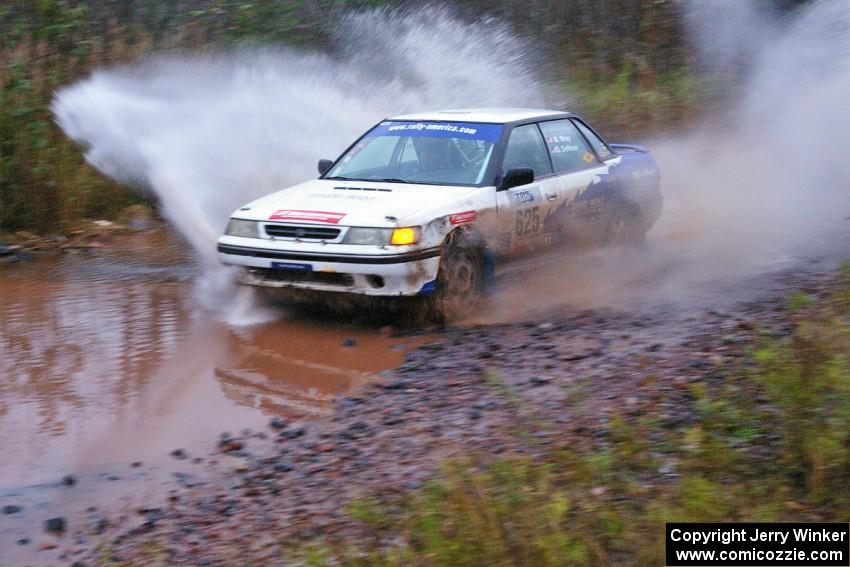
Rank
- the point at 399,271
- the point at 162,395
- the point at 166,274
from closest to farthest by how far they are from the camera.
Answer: the point at 162,395
the point at 399,271
the point at 166,274

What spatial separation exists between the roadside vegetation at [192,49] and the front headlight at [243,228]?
4207mm

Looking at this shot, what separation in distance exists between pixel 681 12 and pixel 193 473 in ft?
51.4

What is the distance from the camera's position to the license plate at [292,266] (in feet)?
25.0

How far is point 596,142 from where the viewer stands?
9.85m

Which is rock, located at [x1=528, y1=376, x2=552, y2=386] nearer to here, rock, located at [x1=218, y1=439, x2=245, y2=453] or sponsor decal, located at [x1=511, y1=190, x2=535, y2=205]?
rock, located at [x1=218, y1=439, x2=245, y2=453]

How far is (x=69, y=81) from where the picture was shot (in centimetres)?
1295

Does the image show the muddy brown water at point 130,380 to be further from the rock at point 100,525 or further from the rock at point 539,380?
the rock at point 539,380

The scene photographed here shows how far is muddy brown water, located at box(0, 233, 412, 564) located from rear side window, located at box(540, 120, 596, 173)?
2.44m

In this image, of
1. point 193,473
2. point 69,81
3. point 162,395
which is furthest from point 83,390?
point 69,81

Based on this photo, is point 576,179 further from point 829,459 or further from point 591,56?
point 591,56

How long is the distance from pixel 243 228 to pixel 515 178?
2.09 meters

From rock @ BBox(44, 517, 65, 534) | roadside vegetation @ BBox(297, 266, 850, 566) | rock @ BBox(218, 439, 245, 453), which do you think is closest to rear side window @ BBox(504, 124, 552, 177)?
rock @ BBox(218, 439, 245, 453)

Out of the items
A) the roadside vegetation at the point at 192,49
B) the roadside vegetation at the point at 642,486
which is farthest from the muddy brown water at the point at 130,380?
the roadside vegetation at the point at 192,49

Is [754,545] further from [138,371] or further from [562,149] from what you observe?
[562,149]
